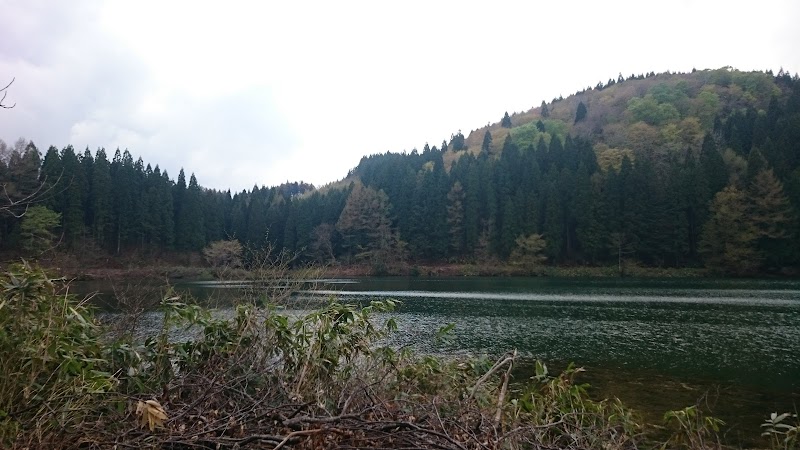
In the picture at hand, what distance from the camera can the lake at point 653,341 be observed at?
1016 centimetres

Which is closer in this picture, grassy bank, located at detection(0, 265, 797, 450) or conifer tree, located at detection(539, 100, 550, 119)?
grassy bank, located at detection(0, 265, 797, 450)

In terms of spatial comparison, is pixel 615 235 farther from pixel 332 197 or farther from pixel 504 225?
pixel 332 197

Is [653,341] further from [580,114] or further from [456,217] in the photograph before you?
[580,114]

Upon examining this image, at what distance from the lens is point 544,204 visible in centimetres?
5925

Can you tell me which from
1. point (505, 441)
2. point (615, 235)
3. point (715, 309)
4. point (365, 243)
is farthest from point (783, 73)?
point (505, 441)

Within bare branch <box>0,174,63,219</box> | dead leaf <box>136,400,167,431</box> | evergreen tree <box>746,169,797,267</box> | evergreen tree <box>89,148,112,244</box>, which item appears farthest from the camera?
evergreen tree <box>89,148,112,244</box>

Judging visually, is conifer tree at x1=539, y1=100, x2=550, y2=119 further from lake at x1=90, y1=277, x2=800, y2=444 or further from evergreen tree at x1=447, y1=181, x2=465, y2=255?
lake at x1=90, y1=277, x2=800, y2=444

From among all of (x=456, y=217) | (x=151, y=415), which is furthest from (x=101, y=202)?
(x=151, y=415)

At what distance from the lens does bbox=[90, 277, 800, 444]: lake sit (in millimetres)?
10156

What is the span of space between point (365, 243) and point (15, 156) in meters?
42.4

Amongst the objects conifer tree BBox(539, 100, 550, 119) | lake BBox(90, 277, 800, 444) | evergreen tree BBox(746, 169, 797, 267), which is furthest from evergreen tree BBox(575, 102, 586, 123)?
lake BBox(90, 277, 800, 444)

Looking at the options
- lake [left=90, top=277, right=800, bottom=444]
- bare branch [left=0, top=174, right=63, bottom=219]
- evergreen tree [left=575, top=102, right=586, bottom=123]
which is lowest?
lake [left=90, top=277, right=800, bottom=444]

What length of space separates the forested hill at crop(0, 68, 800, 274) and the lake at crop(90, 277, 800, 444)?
65.6 feet

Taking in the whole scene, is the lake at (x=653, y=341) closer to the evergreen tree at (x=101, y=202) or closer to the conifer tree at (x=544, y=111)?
the evergreen tree at (x=101, y=202)
